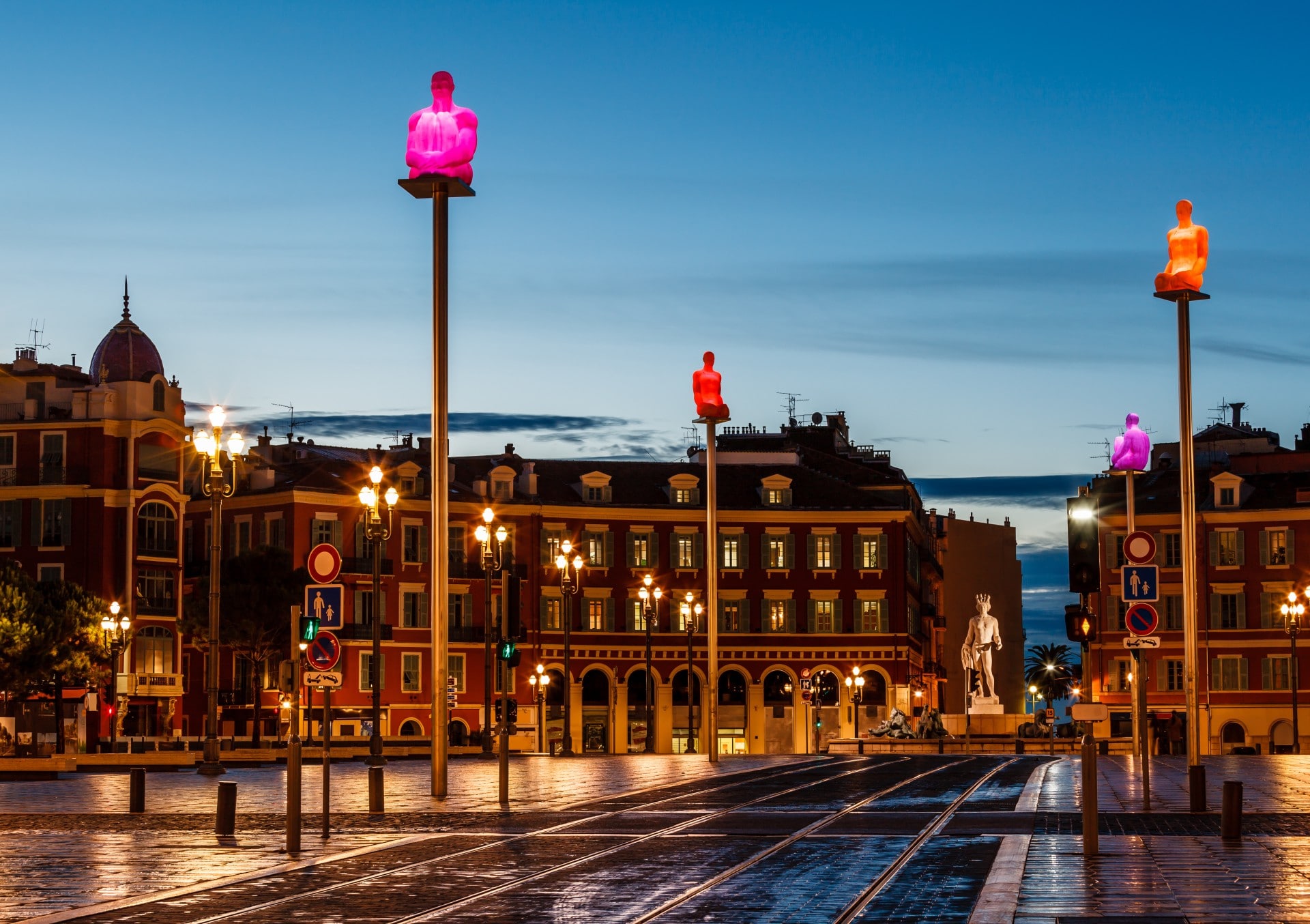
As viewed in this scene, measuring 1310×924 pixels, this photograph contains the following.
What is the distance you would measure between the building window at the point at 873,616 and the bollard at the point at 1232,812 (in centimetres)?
6849

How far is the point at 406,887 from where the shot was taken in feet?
50.6

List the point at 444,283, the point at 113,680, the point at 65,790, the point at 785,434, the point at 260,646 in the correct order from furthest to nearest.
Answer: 1. the point at 785,434
2. the point at 260,646
3. the point at 113,680
4. the point at 65,790
5. the point at 444,283

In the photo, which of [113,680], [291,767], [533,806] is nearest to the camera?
[291,767]

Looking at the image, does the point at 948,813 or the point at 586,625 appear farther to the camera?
the point at 586,625

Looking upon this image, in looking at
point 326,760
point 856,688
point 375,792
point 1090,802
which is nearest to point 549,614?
point 856,688

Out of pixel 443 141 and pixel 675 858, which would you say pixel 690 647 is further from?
pixel 675 858

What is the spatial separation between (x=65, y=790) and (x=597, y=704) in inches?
2045

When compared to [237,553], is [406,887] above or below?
below

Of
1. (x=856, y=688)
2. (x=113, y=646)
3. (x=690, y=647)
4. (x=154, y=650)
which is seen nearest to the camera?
(x=113, y=646)

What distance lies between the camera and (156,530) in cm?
7356

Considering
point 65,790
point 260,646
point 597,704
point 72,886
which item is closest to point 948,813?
point 72,886

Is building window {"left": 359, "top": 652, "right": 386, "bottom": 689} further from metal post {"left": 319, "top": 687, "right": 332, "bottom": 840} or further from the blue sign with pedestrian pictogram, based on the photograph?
the blue sign with pedestrian pictogram

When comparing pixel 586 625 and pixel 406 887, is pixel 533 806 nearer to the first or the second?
pixel 406 887

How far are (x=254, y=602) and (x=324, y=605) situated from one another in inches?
2140
